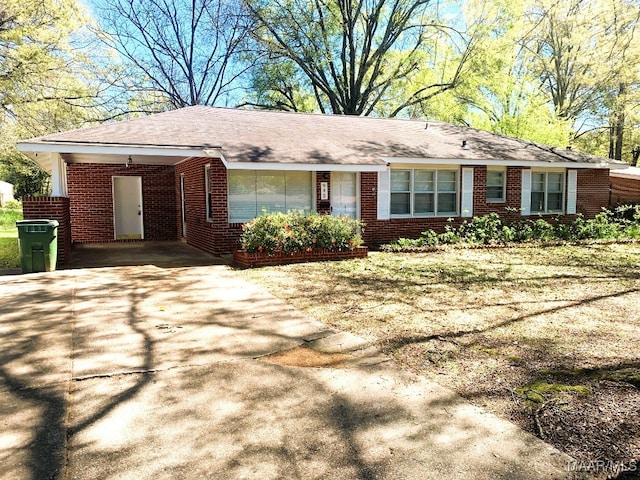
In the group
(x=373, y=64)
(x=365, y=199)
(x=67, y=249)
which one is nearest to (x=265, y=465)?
(x=67, y=249)

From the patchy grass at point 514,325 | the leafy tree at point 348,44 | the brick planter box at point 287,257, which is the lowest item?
the patchy grass at point 514,325

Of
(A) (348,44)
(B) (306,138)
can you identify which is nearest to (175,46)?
(A) (348,44)

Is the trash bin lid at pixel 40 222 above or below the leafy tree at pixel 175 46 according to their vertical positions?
below

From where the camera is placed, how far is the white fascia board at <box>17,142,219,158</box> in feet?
33.4

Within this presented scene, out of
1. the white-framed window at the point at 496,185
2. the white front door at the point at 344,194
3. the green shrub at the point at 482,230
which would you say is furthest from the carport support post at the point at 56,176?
the white-framed window at the point at 496,185

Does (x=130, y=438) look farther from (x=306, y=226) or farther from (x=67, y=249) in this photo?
(x=67, y=249)

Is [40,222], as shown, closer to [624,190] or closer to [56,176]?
[56,176]

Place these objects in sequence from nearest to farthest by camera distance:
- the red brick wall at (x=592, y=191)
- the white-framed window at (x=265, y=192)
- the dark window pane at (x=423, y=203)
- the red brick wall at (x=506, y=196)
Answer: the white-framed window at (x=265, y=192)
the dark window pane at (x=423, y=203)
the red brick wall at (x=506, y=196)
the red brick wall at (x=592, y=191)

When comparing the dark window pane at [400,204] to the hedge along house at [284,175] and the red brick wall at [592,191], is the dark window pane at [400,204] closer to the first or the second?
the hedge along house at [284,175]

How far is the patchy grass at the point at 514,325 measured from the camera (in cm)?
357

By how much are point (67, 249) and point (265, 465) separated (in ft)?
34.2

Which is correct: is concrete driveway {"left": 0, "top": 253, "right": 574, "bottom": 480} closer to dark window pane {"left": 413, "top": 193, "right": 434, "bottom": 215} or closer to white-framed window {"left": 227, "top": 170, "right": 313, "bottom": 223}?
white-framed window {"left": 227, "top": 170, "right": 313, "bottom": 223}

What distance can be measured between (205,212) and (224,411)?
10046 mm

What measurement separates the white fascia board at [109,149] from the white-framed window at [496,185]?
8.99 meters
